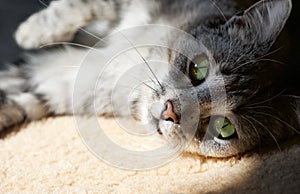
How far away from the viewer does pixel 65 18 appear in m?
2.08

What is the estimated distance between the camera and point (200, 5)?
186cm

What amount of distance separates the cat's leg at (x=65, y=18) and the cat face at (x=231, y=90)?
52 centimetres

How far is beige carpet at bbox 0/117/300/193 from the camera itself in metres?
1.46

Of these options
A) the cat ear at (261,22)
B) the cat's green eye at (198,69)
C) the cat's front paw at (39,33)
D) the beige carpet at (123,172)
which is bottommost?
the beige carpet at (123,172)

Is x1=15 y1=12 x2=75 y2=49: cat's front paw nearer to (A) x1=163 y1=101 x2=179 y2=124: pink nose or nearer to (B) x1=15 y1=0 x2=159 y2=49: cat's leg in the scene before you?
(B) x1=15 y1=0 x2=159 y2=49: cat's leg

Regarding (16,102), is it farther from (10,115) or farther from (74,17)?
(74,17)

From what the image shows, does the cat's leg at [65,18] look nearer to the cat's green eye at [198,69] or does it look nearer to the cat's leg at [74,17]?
the cat's leg at [74,17]

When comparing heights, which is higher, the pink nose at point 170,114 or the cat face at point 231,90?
the cat face at point 231,90

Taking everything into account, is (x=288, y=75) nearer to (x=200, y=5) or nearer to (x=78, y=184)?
(x=200, y=5)

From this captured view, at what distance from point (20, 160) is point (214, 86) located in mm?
759

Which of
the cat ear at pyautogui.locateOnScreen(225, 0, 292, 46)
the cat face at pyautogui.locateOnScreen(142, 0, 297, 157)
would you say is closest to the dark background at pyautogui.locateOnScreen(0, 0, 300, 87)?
the cat face at pyautogui.locateOnScreen(142, 0, 297, 157)

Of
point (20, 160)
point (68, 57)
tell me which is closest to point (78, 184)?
point (20, 160)

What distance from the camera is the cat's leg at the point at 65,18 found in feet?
6.77

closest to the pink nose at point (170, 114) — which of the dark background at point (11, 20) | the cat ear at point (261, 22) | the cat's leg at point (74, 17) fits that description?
the cat ear at point (261, 22)
